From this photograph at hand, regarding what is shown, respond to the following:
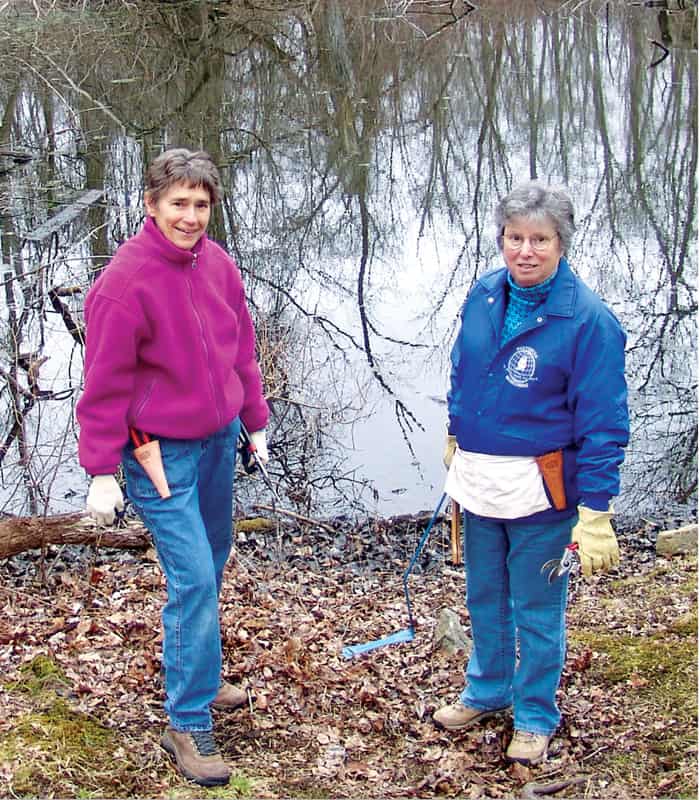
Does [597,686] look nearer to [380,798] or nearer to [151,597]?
[380,798]

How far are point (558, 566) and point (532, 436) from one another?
18.2 inches

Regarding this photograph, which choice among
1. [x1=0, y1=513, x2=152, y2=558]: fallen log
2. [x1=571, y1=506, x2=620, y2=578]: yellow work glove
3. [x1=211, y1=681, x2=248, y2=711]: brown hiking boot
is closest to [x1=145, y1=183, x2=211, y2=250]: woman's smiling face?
[x1=571, y1=506, x2=620, y2=578]: yellow work glove

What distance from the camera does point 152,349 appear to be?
3.26 metres

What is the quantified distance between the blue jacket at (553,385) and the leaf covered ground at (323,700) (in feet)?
3.08

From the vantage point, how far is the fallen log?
19.9ft

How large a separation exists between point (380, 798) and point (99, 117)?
47.5 feet

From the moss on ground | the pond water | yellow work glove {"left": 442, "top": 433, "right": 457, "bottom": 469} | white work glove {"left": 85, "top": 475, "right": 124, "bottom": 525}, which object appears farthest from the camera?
the pond water

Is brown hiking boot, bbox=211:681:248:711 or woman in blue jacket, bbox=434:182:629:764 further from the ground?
woman in blue jacket, bbox=434:182:629:764

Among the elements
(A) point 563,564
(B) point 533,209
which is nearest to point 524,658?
(A) point 563,564

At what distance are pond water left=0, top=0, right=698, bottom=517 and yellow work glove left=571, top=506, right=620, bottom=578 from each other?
4.00 m

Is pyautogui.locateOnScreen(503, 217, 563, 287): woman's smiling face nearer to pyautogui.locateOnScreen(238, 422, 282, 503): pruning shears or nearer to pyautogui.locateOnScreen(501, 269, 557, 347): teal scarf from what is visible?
pyautogui.locateOnScreen(501, 269, 557, 347): teal scarf

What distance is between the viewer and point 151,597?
5195 mm

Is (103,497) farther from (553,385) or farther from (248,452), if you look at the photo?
(553,385)

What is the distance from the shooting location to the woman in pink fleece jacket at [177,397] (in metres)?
3.21
